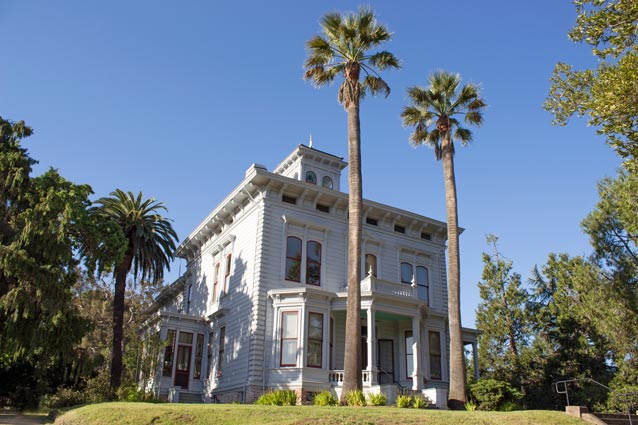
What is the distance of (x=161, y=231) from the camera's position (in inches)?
1149

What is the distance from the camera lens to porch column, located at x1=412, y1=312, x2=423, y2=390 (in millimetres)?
23422

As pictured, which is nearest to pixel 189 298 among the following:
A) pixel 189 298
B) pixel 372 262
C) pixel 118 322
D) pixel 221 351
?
pixel 189 298

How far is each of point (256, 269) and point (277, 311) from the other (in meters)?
2.18

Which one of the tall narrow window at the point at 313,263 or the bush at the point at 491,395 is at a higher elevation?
the tall narrow window at the point at 313,263

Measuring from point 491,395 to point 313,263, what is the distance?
9638mm

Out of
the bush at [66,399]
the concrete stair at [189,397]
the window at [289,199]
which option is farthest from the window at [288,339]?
the bush at [66,399]

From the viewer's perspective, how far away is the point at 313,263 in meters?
25.8

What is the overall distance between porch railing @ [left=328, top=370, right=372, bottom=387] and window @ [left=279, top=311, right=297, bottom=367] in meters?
1.62

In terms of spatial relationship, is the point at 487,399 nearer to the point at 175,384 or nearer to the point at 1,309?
the point at 175,384

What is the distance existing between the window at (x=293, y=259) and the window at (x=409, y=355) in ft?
20.5

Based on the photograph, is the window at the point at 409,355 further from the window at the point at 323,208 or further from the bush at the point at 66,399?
the bush at the point at 66,399

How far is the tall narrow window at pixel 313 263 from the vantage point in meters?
25.6

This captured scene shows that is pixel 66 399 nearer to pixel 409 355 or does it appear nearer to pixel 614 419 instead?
pixel 409 355

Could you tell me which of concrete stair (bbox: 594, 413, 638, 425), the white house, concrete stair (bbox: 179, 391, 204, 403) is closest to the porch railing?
the white house
